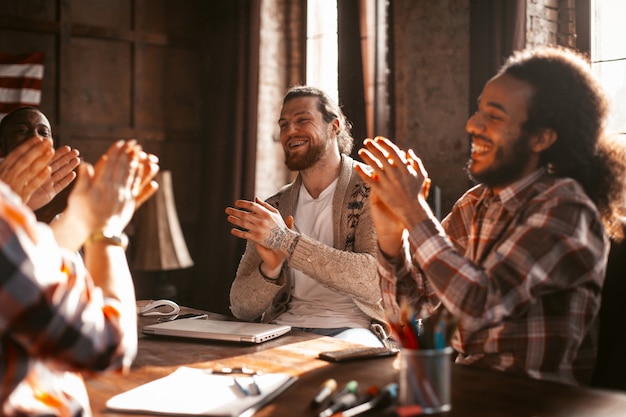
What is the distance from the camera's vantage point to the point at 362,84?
4031 millimetres

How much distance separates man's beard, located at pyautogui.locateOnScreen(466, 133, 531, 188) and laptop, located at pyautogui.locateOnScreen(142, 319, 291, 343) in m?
0.71

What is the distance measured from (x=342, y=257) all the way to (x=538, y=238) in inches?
43.6

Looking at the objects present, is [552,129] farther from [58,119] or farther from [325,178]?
[58,119]

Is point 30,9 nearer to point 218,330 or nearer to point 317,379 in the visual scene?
point 218,330

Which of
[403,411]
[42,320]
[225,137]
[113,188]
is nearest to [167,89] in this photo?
[225,137]

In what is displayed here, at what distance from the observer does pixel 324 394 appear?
1.33m

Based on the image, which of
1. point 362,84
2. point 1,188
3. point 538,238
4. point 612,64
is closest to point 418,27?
point 362,84

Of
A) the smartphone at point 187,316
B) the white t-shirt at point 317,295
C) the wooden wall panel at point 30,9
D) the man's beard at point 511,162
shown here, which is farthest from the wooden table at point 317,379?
the wooden wall panel at point 30,9

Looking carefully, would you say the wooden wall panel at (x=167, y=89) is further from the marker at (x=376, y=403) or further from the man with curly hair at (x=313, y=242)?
the marker at (x=376, y=403)

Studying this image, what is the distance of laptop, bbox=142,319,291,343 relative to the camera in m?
1.92

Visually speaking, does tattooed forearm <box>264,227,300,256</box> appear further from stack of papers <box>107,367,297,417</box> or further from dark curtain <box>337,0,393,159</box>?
dark curtain <box>337,0,393,159</box>

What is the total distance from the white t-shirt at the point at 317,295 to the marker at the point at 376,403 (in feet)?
4.35

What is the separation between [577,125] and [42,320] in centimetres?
135

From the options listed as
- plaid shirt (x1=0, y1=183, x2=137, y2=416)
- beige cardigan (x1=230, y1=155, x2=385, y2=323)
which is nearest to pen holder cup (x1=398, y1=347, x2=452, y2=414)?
plaid shirt (x1=0, y1=183, x2=137, y2=416)
